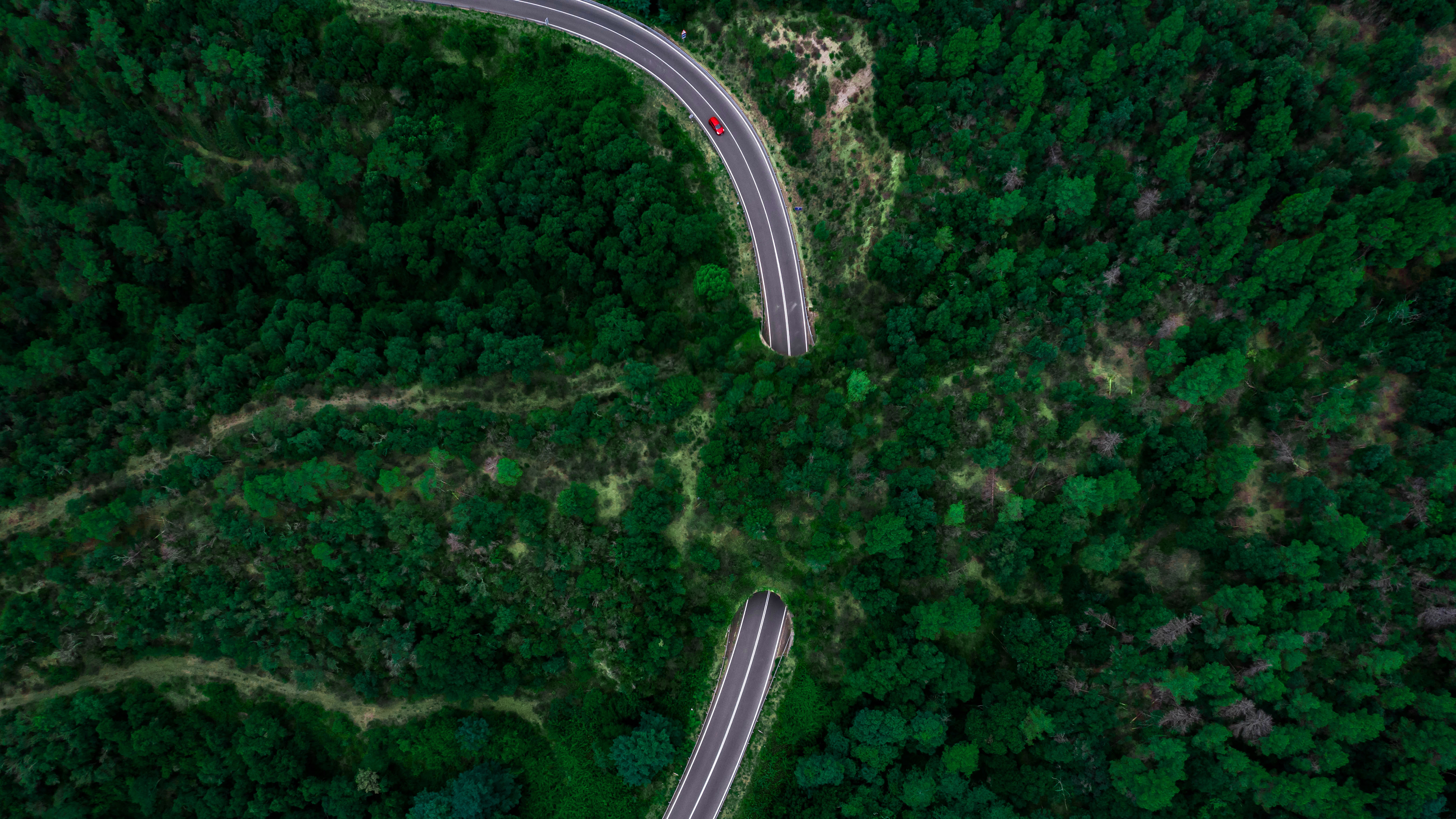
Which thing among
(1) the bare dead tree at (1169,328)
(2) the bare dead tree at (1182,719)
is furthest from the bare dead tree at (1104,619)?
(1) the bare dead tree at (1169,328)

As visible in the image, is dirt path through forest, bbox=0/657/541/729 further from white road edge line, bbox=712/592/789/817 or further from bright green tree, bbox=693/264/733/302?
bright green tree, bbox=693/264/733/302

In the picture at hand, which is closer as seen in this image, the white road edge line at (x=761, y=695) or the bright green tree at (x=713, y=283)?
the white road edge line at (x=761, y=695)

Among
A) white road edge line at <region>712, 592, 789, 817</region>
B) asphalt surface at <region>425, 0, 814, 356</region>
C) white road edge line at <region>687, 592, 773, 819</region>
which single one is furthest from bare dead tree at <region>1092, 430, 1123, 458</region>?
white road edge line at <region>687, 592, 773, 819</region>

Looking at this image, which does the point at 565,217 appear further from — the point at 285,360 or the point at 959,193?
the point at 959,193

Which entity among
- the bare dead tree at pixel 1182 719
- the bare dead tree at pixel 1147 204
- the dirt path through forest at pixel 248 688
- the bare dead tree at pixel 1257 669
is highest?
the bare dead tree at pixel 1147 204

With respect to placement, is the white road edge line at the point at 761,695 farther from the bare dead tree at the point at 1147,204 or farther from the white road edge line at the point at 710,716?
the bare dead tree at the point at 1147,204

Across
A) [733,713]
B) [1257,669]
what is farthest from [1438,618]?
[733,713]
